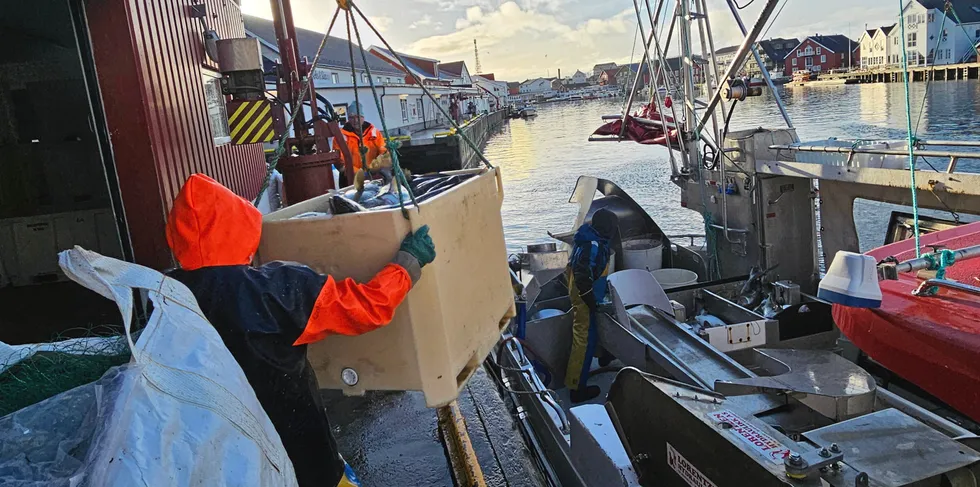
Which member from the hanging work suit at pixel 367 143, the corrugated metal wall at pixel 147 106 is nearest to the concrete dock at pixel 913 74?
the hanging work suit at pixel 367 143

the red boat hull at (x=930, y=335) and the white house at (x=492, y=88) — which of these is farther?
the white house at (x=492, y=88)

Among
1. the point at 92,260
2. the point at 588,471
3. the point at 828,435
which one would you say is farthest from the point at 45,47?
the point at 828,435

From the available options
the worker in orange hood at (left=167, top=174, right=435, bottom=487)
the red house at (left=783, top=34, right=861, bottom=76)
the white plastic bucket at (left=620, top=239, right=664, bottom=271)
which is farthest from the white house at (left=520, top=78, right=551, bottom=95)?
the worker in orange hood at (left=167, top=174, right=435, bottom=487)

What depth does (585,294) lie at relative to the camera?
248 inches

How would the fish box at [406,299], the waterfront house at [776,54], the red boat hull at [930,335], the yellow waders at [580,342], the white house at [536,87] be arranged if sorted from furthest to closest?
the white house at [536,87]
the waterfront house at [776,54]
the yellow waders at [580,342]
the red boat hull at [930,335]
the fish box at [406,299]

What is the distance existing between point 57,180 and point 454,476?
585 cm

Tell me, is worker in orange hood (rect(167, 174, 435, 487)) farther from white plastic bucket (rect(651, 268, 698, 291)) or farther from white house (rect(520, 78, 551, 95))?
white house (rect(520, 78, 551, 95))

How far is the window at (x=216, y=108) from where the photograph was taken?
6.20 metres

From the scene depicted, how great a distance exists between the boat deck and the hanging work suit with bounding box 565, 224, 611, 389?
173 cm

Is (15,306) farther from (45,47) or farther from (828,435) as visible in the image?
(828,435)

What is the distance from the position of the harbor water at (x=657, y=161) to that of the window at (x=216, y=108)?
896cm

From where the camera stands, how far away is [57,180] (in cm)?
682

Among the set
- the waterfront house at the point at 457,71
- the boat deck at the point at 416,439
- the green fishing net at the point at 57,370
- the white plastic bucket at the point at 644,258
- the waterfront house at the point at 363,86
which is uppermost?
the waterfront house at the point at 457,71

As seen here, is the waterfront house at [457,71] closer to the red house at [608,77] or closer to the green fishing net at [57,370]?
the red house at [608,77]
